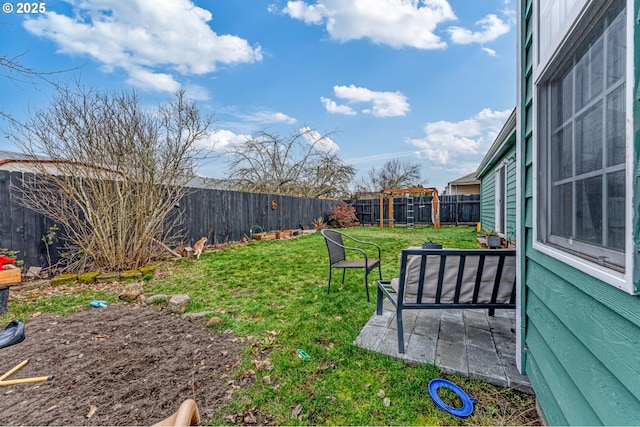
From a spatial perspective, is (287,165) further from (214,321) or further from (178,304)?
(214,321)

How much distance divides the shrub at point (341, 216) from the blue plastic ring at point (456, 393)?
11.1m

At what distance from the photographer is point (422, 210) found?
544 inches

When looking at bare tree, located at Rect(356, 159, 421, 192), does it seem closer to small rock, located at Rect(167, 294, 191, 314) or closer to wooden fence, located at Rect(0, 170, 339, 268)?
wooden fence, located at Rect(0, 170, 339, 268)

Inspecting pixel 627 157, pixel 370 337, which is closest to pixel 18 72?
pixel 370 337

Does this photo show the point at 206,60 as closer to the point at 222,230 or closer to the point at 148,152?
the point at 148,152

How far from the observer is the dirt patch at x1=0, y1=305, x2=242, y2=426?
4.79ft

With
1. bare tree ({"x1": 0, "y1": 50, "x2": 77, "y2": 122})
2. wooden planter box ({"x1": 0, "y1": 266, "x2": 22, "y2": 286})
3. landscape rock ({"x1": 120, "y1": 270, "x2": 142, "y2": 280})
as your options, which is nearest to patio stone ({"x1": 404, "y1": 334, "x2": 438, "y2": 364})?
bare tree ({"x1": 0, "y1": 50, "x2": 77, "y2": 122})

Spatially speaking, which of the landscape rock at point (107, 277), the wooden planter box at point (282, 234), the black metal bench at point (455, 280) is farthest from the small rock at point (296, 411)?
the wooden planter box at point (282, 234)

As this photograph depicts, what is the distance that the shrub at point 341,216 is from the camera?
12.7 m

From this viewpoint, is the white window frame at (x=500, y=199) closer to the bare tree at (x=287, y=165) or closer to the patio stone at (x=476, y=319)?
the patio stone at (x=476, y=319)

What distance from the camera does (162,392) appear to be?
63.4 inches

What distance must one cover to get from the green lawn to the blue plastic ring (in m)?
0.03

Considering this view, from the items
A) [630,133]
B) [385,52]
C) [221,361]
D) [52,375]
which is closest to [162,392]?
[221,361]

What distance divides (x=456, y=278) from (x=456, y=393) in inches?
27.5
